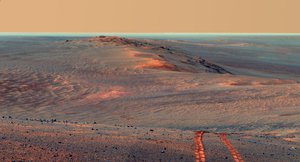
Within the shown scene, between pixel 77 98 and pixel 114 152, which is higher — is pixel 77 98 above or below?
below

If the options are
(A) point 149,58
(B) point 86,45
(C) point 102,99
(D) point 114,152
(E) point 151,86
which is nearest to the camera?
(D) point 114,152

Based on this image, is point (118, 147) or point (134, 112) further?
point (134, 112)

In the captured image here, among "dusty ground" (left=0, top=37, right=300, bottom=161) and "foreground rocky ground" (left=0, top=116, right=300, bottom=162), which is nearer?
"foreground rocky ground" (left=0, top=116, right=300, bottom=162)

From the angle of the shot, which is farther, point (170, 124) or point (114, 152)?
point (170, 124)

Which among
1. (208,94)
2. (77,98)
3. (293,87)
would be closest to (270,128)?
(208,94)

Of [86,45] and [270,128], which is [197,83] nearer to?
[270,128]

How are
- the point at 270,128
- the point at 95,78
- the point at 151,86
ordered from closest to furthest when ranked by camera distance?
the point at 270,128, the point at 151,86, the point at 95,78

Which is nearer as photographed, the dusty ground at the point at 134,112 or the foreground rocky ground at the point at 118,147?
the foreground rocky ground at the point at 118,147

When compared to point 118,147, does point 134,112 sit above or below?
below
